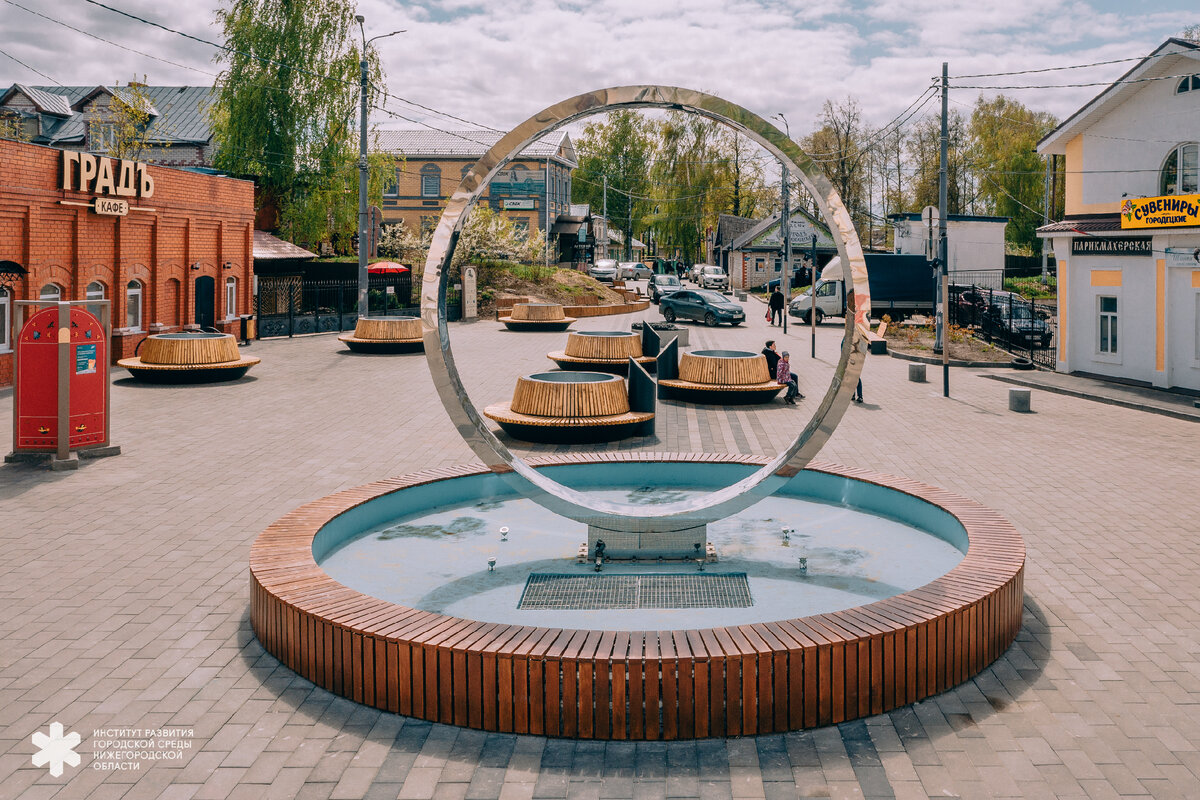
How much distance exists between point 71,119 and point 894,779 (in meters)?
68.0

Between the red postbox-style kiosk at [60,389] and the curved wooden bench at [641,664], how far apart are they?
324 inches

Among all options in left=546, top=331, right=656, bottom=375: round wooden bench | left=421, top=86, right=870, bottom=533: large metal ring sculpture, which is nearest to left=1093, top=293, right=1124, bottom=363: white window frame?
left=546, top=331, right=656, bottom=375: round wooden bench

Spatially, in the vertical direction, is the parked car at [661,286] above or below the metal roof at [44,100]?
below

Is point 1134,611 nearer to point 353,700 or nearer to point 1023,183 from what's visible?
point 353,700

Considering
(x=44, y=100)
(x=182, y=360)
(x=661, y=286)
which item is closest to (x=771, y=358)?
(x=182, y=360)

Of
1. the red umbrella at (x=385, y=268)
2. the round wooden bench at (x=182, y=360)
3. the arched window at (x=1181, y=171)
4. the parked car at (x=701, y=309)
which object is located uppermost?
the arched window at (x=1181, y=171)

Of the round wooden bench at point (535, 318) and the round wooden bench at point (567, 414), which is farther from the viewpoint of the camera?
the round wooden bench at point (535, 318)

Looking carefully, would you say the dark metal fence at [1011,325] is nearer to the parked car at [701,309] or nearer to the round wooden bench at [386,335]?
the parked car at [701,309]

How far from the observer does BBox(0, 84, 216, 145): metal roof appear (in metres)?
58.4

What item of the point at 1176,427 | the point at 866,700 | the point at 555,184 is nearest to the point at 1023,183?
the point at 555,184

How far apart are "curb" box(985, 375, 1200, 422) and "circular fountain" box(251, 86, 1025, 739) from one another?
10.6 m

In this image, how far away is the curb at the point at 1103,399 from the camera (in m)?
18.1

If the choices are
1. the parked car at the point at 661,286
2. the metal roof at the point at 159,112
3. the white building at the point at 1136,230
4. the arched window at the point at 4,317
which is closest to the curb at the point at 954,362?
the white building at the point at 1136,230

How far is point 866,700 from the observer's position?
589cm
